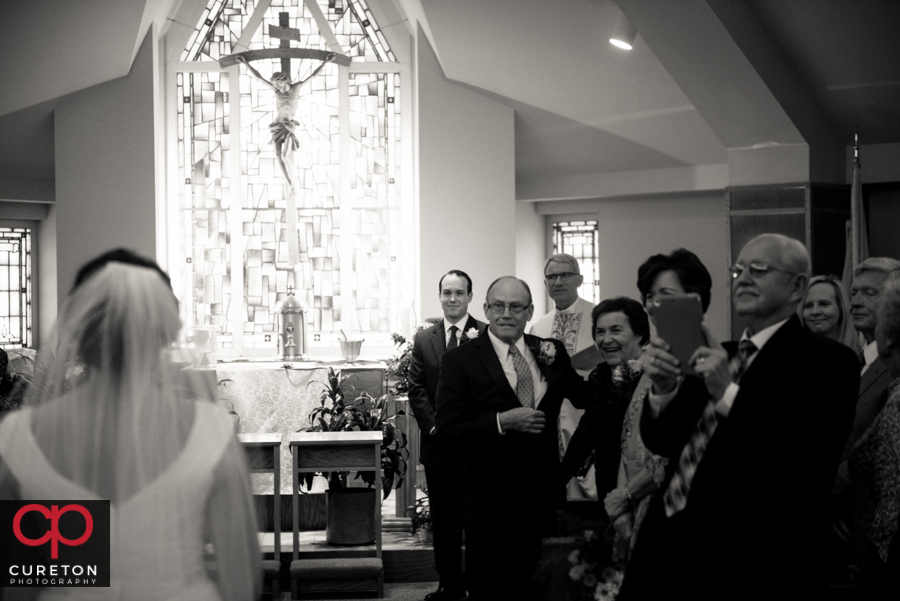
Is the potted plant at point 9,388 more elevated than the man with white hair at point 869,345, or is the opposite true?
the man with white hair at point 869,345

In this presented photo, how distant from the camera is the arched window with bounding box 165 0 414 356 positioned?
9820 mm

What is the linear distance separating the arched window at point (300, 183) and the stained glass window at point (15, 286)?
1928 mm

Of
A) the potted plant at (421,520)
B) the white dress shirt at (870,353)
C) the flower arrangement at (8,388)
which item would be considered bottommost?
the potted plant at (421,520)

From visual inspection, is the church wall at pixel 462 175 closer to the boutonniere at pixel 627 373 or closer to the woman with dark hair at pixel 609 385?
the woman with dark hair at pixel 609 385

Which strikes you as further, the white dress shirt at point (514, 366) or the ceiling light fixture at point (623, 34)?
the ceiling light fixture at point (623, 34)

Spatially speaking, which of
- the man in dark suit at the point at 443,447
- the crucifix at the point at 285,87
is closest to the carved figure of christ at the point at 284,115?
the crucifix at the point at 285,87

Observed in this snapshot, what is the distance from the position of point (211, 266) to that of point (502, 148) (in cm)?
312

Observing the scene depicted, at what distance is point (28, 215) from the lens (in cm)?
1029

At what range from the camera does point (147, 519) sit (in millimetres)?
1618

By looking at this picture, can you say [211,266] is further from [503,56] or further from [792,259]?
[792,259]

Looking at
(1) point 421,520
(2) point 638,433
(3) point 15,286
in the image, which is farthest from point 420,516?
(3) point 15,286

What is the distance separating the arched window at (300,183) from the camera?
982 centimetres

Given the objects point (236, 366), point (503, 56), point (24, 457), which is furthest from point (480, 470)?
point (503, 56)

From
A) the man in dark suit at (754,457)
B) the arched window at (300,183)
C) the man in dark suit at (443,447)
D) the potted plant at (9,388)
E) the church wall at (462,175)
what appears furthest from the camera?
the arched window at (300,183)
